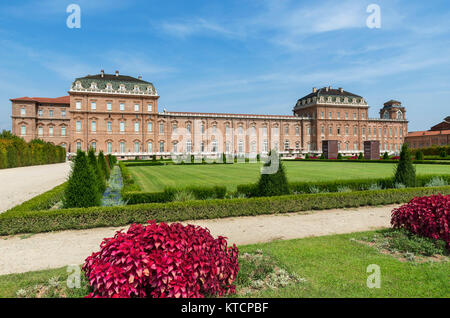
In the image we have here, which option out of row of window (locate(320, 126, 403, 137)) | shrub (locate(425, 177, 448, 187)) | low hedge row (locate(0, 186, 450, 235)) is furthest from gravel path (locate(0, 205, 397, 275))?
row of window (locate(320, 126, 403, 137))

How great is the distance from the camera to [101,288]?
2447mm

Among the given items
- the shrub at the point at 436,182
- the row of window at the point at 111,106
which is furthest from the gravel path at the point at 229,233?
the row of window at the point at 111,106

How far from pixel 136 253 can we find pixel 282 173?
667 centimetres

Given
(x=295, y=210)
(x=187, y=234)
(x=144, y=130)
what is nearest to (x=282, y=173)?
(x=295, y=210)

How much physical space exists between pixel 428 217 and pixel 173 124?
45.4m

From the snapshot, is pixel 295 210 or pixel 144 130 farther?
pixel 144 130

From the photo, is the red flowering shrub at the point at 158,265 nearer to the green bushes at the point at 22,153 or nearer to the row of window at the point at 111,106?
the green bushes at the point at 22,153

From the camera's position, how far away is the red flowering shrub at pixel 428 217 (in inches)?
170

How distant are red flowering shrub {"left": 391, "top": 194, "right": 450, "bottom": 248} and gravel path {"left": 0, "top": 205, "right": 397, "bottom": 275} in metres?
1.34

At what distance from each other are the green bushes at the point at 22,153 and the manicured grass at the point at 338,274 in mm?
25520
